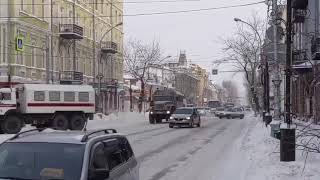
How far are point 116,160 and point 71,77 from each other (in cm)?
5176

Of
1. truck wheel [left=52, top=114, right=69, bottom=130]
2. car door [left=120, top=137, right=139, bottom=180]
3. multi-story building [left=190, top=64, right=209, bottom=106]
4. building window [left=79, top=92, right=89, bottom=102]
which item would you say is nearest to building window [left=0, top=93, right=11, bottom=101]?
truck wheel [left=52, top=114, right=69, bottom=130]

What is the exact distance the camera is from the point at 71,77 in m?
58.8

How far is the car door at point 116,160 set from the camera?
24.4 feet

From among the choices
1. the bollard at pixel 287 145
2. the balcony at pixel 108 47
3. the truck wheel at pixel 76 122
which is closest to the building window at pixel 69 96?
the truck wheel at pixel 76 122

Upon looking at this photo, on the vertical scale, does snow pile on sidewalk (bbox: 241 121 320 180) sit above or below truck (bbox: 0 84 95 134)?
below

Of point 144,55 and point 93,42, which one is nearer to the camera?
point 93,42

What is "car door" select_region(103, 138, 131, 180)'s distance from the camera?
7.44m

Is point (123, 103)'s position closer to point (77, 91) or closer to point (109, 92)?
point (109, 92)

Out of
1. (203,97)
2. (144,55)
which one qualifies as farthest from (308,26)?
(203,97)

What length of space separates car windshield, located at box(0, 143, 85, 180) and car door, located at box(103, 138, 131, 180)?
58cm

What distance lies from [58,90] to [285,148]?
1000 inches

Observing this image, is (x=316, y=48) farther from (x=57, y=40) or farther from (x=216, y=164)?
(x=57, y=40)

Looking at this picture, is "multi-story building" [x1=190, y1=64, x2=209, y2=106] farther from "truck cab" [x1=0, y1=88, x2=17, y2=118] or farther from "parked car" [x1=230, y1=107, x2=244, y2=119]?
"truck cab" [x1=0, y1=88, x2=17, y2=118]

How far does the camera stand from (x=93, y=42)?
6956 cm
